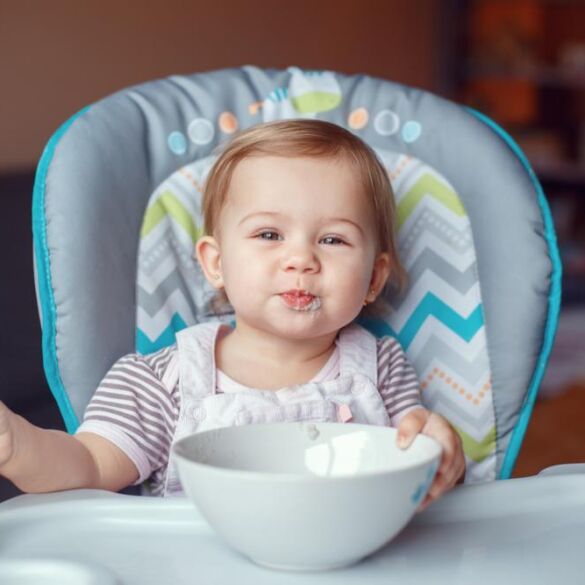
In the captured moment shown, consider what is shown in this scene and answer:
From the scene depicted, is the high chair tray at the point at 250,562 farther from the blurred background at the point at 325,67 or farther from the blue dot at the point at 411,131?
the blurred background at the point at 325,67

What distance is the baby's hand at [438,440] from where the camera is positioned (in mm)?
769

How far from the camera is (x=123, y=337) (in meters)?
1.13

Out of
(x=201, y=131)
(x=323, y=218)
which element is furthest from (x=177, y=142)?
(x=323, y=218)

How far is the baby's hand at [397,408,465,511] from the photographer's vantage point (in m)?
0.77

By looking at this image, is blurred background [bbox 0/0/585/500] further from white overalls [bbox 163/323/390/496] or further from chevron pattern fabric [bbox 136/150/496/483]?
white overalls [bbox 163/323/390/496]

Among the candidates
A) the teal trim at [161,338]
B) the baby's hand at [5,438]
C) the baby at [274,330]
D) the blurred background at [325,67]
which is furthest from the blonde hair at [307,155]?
the blurred background at [325,67]

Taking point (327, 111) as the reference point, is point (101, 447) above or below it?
below

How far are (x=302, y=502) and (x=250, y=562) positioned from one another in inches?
4.4

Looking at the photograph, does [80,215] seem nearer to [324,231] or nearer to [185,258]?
[185,258]

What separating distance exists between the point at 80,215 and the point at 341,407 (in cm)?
33

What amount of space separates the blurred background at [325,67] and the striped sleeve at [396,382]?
2.96 ft

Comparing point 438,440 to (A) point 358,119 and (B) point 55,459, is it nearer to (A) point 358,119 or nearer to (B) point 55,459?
(B) point 55,459

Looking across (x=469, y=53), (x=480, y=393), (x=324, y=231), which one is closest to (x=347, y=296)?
(x=324, y=231)

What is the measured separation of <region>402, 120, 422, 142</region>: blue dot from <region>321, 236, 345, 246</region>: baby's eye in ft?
0.83
